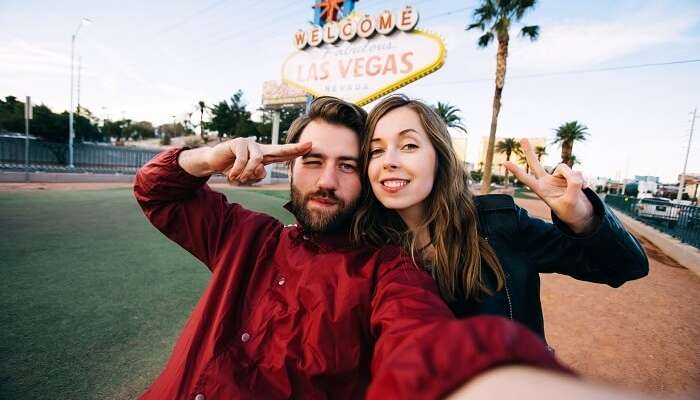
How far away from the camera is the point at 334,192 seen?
5.69 feet

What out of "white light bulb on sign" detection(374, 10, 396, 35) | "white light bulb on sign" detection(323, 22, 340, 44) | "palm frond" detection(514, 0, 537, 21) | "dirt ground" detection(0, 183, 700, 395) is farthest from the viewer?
"palm frond" detection(514, 0, 537, 21)

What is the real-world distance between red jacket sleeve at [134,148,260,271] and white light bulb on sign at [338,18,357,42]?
780 cm

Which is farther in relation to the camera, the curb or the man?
the curb

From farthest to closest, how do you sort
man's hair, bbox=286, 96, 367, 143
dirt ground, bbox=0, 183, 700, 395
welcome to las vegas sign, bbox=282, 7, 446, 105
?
welcome to las vegas sign, bbox=282, 7, 446, 105 < dirt ground, bbox=0, 183, 700, 395 < man's hair, bbox=286, 96, 367, 143

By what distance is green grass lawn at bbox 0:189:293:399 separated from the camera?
2.19 metres

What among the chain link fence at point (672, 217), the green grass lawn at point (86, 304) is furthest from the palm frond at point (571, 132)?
the green grass lawn at point (86, 304)

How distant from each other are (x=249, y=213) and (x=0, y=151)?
22539 mm

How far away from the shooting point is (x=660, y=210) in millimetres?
13398

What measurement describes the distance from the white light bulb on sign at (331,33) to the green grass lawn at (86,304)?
6.55m

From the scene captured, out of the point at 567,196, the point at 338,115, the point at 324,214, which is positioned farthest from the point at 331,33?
the point at 567,196

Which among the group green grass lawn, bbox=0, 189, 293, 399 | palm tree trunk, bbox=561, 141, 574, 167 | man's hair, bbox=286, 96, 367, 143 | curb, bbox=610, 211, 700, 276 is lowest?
green grass lawn, bbox=0, 189, 293, 399

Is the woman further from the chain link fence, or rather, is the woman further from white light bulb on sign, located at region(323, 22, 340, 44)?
the chain link fence

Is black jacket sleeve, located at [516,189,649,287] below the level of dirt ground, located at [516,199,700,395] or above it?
above

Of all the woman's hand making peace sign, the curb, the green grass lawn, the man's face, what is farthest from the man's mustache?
the curb
